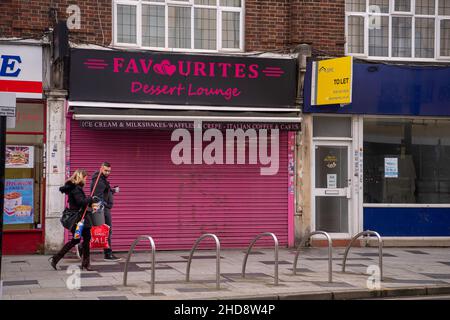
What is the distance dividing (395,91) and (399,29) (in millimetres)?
1644

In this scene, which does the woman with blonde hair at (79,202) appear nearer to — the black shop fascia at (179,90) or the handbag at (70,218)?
the handbag at (70,218)

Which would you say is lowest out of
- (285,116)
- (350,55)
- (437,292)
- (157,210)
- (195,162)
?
(437,292)

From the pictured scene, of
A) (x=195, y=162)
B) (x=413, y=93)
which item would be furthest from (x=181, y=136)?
(x=413, y=93)

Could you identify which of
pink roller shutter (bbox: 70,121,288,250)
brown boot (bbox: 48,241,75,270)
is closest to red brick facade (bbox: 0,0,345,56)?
pink roller shutter (bbox: 70,121,288,250)

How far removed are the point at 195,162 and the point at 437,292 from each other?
6.59m

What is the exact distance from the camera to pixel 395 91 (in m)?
17.0

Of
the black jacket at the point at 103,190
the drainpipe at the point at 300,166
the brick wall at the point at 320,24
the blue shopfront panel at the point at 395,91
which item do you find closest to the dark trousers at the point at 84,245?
the black jacket at the point at 103,190

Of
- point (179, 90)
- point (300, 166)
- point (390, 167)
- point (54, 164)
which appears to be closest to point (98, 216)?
point (54, 164)

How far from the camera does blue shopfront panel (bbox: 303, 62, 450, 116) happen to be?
16828mm

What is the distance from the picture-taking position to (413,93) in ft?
56.0

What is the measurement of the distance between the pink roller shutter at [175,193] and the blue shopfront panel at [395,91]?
1.83m

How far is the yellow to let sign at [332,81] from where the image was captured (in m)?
15.6
